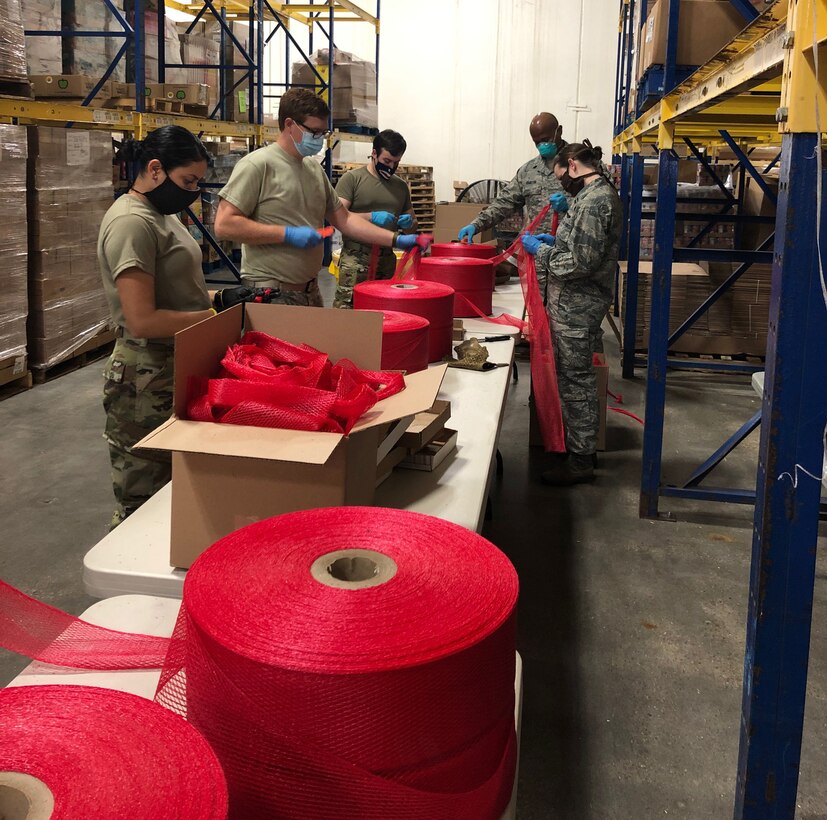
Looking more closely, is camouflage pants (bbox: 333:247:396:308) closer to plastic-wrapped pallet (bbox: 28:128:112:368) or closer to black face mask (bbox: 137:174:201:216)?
plastic-wrapped pallet (bbox: 28:128:112:368)

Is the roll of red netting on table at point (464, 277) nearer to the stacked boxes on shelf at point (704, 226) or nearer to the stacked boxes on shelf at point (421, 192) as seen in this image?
the stacked boxes on shelf at point (704, 226)

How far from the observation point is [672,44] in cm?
→ 335

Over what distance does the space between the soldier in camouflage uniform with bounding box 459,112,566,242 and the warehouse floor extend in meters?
1.49

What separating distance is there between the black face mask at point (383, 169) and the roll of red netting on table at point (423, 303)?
259 cm

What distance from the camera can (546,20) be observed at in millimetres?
12547

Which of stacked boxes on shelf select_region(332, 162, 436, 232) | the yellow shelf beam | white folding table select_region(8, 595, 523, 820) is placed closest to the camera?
white folding table select_region(8, 595, 523, 820)

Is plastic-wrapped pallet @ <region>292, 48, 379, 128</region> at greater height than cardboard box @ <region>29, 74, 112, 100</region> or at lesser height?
greater

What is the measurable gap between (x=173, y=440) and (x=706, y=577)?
9.13ft

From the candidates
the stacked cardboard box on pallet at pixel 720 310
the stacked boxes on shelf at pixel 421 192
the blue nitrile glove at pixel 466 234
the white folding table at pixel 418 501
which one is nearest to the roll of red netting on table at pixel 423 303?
the white folding table at pixel 418 501

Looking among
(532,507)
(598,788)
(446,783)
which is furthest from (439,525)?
(532,507)

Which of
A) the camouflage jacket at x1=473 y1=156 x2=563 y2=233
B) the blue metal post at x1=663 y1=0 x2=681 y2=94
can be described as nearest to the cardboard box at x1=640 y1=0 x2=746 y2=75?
the blue metal post at x1=663 y1=0 x2=681 y2=94

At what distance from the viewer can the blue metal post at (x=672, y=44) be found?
329 centimetres

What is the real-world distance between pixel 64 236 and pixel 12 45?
127cm

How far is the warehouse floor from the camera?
7.89ft
